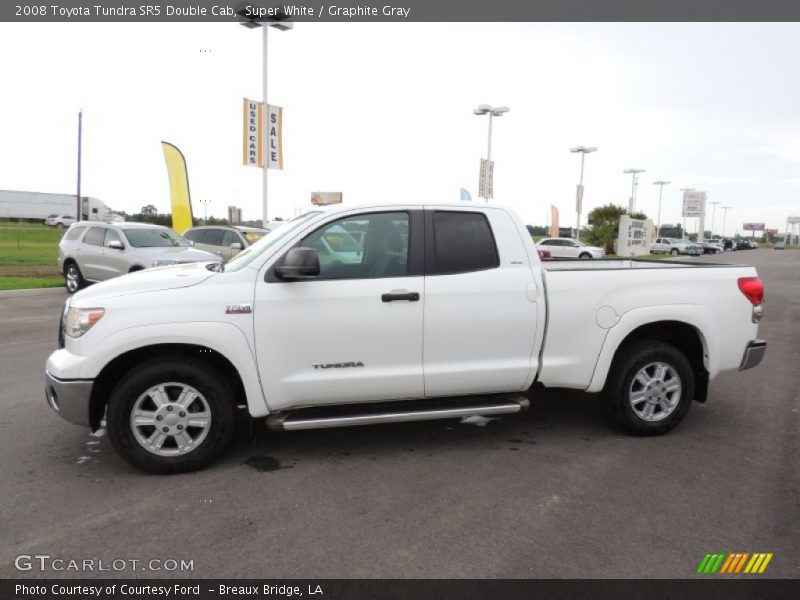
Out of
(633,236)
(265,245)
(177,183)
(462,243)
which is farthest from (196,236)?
(633,236)

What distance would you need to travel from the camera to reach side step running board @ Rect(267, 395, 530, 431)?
4.14 metres

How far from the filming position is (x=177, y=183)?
24891mm

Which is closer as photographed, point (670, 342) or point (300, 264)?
point (300, 264)

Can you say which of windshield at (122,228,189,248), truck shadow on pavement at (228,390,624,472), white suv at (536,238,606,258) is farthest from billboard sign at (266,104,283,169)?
white suv at (536,238,606,258)

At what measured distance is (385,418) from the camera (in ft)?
14.0

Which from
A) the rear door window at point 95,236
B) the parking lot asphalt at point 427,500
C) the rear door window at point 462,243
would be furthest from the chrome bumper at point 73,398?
the rear door window at point 95,236

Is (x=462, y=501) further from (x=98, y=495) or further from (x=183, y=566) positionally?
(x=98, y=495)

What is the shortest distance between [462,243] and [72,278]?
14.0 meters

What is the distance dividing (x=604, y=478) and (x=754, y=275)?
2337 mm

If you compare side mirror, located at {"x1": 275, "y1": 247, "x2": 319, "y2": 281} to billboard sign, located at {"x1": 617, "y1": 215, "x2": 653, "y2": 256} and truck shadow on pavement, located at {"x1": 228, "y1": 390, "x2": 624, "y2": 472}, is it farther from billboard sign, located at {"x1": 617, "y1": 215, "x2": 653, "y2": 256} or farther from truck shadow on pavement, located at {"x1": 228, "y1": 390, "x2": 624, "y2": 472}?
billboard sign, located at {"x1": 617, "y1": 215, "x2": 653, "y2": 256}

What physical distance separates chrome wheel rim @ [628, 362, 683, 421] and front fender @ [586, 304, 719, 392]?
0.28 meters

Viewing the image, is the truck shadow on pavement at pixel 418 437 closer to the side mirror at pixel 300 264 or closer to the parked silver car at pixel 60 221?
the side mirror at pixel 300 264

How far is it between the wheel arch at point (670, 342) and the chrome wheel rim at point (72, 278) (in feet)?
47.2

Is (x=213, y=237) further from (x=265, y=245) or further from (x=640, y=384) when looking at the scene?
(x=640, y=384)
